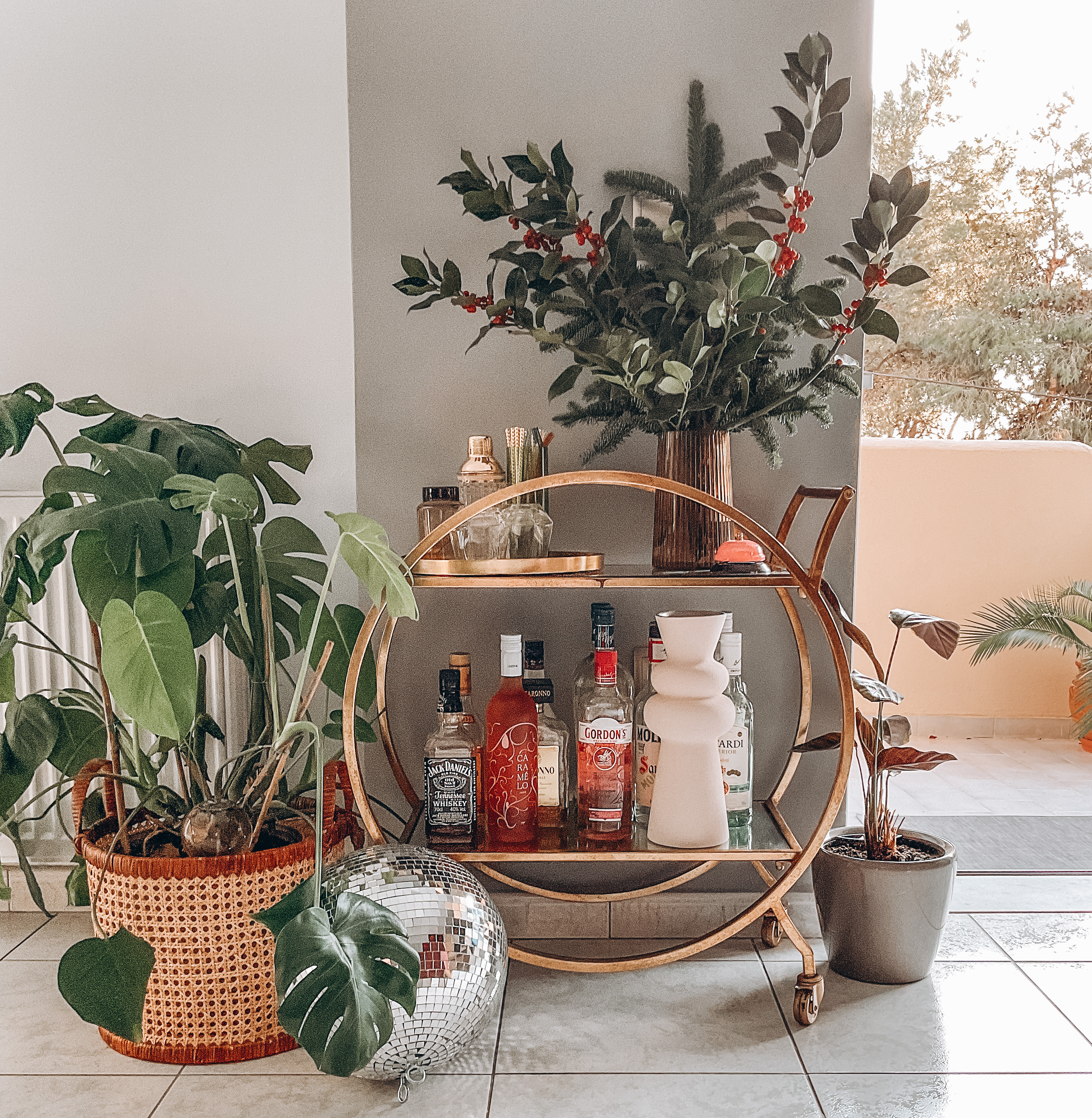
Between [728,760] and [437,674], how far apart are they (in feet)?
1.77

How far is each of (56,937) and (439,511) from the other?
107cm

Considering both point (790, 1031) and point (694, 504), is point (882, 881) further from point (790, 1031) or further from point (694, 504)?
point (694, 504)

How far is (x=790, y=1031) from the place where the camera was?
58.7 inches

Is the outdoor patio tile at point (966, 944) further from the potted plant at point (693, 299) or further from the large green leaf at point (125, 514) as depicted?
the large green leaf at point (125, 514)

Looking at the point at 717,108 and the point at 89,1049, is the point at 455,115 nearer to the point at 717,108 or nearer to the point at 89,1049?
the point at 717,108

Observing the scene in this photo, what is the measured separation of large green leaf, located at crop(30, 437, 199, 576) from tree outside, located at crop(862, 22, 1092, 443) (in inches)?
183

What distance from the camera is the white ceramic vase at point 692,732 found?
1.52m

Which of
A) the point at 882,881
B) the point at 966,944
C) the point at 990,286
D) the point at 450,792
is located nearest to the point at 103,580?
the point at 450,792

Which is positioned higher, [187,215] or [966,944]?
[187,215]

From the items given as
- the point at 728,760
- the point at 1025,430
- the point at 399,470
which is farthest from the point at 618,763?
the point at 1025,430

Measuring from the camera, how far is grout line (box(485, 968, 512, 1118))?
4.33 ft

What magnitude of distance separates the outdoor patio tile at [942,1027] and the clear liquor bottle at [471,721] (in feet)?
1.87

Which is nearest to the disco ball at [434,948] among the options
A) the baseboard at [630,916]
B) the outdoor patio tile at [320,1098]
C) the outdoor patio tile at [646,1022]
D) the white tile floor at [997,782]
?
the outdoor patio tile at [320,1098]

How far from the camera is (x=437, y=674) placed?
1.81m
